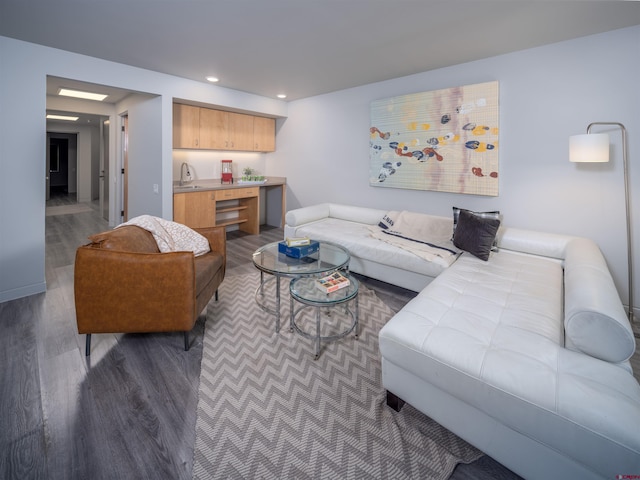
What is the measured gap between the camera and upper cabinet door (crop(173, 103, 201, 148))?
15.1 ft

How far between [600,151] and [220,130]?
4814mm

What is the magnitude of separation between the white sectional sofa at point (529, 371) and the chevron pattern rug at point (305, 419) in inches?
6.2

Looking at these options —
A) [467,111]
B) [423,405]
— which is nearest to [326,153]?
[467,111]

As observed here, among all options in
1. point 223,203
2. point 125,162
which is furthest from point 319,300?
point 125,162

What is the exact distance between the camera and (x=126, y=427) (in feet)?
5.18

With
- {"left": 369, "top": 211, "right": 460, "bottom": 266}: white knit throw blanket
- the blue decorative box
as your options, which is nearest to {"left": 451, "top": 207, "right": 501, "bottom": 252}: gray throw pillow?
{"left": 369, "top": 211, "right": 460, "bottom": 266}: white knit throw blanket

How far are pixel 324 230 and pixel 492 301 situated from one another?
2261 millimetres

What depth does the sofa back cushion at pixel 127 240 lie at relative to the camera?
2111 millimetres

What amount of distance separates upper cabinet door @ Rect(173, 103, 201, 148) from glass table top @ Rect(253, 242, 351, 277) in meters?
2.65

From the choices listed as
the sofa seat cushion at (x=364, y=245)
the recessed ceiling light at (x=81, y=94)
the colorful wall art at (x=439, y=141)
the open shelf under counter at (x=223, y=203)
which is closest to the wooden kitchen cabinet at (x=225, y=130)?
the open shelf under counter at (x=223, y=203)

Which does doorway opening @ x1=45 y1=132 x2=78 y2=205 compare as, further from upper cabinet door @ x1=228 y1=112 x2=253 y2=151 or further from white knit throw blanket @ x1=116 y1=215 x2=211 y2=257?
white knit throw blanket @ x1=116 y1=215 x2=211 y2=257

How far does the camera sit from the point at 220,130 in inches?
203

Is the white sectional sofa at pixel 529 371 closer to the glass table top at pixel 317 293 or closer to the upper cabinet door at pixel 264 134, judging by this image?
the glass table top at pixel 317 293

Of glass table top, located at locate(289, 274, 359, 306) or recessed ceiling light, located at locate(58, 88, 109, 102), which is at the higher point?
recessed ceiling light, located at locate(58, 88, 109, 102)
